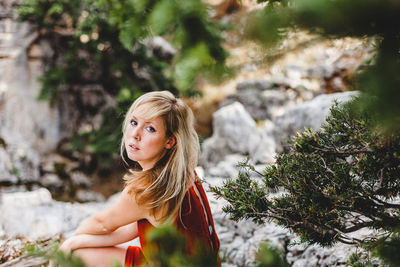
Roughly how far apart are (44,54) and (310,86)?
805 cm

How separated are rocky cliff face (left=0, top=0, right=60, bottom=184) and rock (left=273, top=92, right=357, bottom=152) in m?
6.10

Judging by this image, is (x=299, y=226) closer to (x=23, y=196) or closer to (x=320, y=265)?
(x=320, y=265)

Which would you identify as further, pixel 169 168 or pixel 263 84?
pixel 263 84

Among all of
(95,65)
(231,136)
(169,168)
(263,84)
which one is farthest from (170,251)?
(263,84)

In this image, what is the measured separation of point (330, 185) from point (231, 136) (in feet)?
17.5

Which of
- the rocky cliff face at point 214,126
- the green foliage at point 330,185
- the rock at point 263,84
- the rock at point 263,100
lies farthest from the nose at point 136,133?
the rock at point 263,84

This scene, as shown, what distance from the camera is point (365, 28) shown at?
0.71 m

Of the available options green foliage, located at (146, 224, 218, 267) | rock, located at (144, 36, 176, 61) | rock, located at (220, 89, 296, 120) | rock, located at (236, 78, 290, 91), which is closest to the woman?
green foliage, located at (146, 224, 218, 267)

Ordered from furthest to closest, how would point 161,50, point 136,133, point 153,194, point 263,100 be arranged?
point 161,50 < point 263,100 < point 136,133 < point 153,194

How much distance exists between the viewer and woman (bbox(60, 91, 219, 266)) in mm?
1980

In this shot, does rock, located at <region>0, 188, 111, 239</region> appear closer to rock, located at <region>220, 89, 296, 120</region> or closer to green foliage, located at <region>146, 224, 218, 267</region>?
green foliage, located at <region>146, 224, 218, 267</region>

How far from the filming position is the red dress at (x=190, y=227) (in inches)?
78.1

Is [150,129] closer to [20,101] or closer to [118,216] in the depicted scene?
[118,216]

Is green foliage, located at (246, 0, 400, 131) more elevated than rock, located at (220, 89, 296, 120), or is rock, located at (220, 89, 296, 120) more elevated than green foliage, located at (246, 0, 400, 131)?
green foliage, located at (246, 0, 400, 131)
